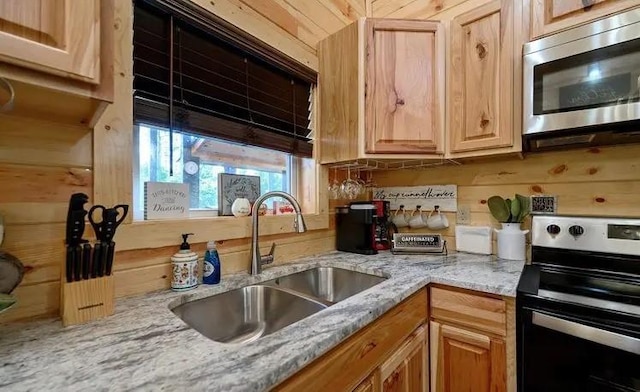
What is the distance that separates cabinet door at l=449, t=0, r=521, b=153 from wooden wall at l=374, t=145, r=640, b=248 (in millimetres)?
Answer: 340

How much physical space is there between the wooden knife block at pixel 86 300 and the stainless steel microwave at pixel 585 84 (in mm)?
1623

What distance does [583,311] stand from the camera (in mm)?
907

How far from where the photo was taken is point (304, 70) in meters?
1.63

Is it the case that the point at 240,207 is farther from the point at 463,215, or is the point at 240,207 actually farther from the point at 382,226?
the point at 463,215

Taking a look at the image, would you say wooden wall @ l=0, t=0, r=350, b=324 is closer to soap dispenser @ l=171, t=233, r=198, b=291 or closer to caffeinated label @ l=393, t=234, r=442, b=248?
soap dispenser @ l=171, t=233, r=198, b=291

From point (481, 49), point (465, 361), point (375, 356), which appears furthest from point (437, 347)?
point (481, 49)

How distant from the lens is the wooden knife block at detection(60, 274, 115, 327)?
0.72m

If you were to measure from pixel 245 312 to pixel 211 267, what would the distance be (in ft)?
0.71

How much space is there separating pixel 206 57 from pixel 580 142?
169 centimetres

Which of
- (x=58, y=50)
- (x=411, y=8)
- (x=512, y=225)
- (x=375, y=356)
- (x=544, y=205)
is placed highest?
(x=411, y=8)

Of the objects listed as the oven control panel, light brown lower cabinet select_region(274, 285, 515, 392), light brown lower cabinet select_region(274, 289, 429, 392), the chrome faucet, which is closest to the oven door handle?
light brown lower cabinet select_region(274, 285, 515, 392)

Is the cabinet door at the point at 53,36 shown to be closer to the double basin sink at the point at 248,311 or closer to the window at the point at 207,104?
the window at the point at 207,104

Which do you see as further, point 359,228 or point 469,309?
point 359,228

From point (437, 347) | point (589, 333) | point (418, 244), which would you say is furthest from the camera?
point (418, 244)
